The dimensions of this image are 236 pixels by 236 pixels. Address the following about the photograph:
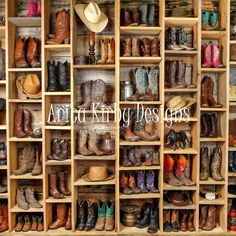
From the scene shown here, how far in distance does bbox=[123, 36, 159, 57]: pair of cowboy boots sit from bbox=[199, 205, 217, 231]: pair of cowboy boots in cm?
172

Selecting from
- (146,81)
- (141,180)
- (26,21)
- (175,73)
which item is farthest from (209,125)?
(26,21)

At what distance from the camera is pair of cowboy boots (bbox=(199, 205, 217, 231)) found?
327 centimetres

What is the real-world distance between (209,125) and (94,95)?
1.28 metres

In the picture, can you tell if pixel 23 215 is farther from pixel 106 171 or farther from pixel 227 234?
pixel 227 234

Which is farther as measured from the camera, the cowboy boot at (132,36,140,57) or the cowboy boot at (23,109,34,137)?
the cowboy boot at (23,109,34,137)

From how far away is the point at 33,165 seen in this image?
11.0 feet

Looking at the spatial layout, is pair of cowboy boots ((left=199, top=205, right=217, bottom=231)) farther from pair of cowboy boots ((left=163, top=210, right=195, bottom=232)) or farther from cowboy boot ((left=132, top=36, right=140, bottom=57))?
cowboy boot ((left=132, top=36, right=140, bottom=57))

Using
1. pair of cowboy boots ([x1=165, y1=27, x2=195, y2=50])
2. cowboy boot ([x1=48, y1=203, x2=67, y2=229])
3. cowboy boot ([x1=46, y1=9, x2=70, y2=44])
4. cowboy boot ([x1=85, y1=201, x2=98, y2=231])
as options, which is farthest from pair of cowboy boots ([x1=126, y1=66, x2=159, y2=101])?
cowboy boot ([x1=48, y1=203, x2=67, y2=229])

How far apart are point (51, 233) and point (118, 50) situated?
6.58 feet

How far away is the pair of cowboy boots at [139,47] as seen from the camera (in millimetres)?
3236

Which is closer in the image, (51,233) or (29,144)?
(51,233)

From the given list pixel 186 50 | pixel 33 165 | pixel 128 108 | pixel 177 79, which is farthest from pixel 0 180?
pixel 186 50

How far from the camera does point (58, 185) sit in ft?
11.1

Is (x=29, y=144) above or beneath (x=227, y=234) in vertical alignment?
above
